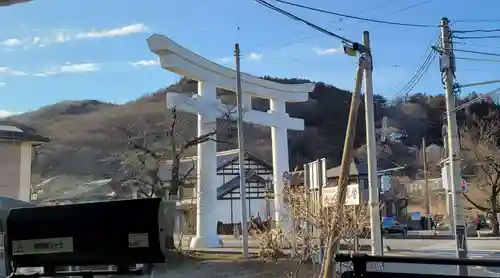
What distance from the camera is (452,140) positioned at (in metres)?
12.9

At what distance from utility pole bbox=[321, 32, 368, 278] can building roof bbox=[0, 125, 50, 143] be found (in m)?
11.5

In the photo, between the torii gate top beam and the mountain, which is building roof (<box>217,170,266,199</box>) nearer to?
the mountain

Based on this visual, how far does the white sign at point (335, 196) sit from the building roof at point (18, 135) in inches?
438

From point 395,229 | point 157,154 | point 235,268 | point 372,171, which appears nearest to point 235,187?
point 395,229

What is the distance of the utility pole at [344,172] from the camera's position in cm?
1034

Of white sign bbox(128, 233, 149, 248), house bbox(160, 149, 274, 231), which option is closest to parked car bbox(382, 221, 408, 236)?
house bbox(160, 149, 274, 231)

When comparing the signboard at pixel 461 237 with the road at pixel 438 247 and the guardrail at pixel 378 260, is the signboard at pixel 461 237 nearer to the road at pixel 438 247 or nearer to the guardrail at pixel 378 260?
the road at pixel 438 247

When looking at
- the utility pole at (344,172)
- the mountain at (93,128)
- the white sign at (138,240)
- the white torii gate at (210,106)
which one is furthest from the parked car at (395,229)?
the white sign at (138,240)

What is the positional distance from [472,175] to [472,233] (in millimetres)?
4545

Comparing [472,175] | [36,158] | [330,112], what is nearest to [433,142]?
[330,112]

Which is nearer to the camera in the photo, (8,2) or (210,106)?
(8,2)

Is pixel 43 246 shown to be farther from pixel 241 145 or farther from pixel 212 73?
pixel 212 73

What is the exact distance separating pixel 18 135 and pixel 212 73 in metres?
8.74

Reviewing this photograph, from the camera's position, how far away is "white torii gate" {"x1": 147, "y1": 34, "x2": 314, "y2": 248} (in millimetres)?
21203
